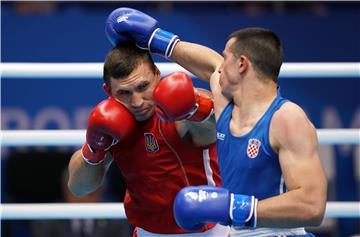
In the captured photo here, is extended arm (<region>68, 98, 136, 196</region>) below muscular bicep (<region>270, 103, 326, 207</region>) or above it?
below

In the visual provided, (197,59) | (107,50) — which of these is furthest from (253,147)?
(107,50)

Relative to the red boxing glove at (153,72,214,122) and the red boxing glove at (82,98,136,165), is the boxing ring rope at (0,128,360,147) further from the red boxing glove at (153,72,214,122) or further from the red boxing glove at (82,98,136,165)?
the red boxing glove at (153,72,214,122)

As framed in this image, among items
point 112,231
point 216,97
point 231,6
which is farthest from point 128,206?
point 231,6

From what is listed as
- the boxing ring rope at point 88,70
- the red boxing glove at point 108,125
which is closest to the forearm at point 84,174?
the red boxing glove at point 108,125

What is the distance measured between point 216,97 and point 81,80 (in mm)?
2140

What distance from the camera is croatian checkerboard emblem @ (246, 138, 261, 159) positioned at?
9.72 feet

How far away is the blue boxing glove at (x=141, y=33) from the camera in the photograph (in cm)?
350

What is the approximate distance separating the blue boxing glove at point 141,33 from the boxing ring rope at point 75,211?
0.83 meters

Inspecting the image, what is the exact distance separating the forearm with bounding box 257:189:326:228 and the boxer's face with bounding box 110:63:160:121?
662mm

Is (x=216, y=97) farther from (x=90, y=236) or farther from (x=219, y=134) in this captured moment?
(x=90, y=236)

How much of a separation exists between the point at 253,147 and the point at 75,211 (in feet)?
4.19

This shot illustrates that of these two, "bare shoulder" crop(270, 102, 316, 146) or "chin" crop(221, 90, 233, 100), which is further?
"chin" crop(221, 90, 233, 100)

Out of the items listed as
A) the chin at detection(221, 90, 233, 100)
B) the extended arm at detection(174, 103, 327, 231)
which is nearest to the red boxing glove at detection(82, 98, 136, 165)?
the chin at detection(221, 90, 233, 100)

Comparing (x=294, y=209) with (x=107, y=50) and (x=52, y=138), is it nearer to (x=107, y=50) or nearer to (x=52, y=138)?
(x=52, y=138)
